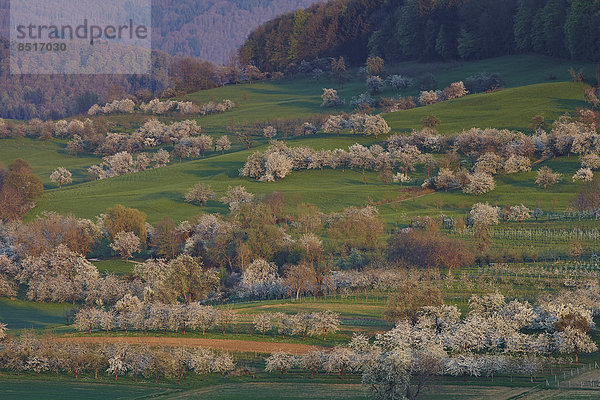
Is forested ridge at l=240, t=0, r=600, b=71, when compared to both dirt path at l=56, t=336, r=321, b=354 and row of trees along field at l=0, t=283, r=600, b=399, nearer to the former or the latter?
row of trees along field at l=0, t=283, r=600, b=399

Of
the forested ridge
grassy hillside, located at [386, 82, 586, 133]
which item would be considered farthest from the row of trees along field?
the forested ridge

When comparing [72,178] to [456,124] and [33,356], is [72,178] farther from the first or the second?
[33,356]

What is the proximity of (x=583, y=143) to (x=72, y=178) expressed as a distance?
79925 mm

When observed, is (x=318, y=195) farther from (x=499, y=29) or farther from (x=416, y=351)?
(x=499, y=29)

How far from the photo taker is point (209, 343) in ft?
212

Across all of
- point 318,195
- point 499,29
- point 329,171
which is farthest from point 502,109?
point 318,195

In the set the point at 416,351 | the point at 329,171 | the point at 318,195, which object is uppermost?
the point at 329,171

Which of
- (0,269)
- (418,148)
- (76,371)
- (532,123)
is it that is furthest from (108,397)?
(532,123)

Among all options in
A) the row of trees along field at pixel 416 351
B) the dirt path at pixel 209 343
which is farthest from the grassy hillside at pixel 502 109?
the dirt path at pixel 209 343

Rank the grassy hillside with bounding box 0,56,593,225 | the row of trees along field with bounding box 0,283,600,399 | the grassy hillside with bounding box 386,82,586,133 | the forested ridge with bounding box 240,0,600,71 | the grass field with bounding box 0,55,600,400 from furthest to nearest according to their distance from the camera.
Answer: the forested ridge with bounding box 240,0,600,71
the grassy hillside with bounding box 386,82,586,133
the grassy hillside with bounding box 0,56,593,225
the row of trees along field with bounding box 0,283,600,399
the grass field with bounding box 0,55,600,400

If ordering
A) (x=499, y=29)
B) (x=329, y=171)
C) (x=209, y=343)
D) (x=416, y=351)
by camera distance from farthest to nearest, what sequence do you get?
(x=499, y=29) < (x=329, y=171) < (x=209, y=343) < (x=416, y=351)

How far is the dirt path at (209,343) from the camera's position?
206ft

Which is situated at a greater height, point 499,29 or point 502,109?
point 499,29

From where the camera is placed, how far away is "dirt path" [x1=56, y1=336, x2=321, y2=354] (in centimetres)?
6264
